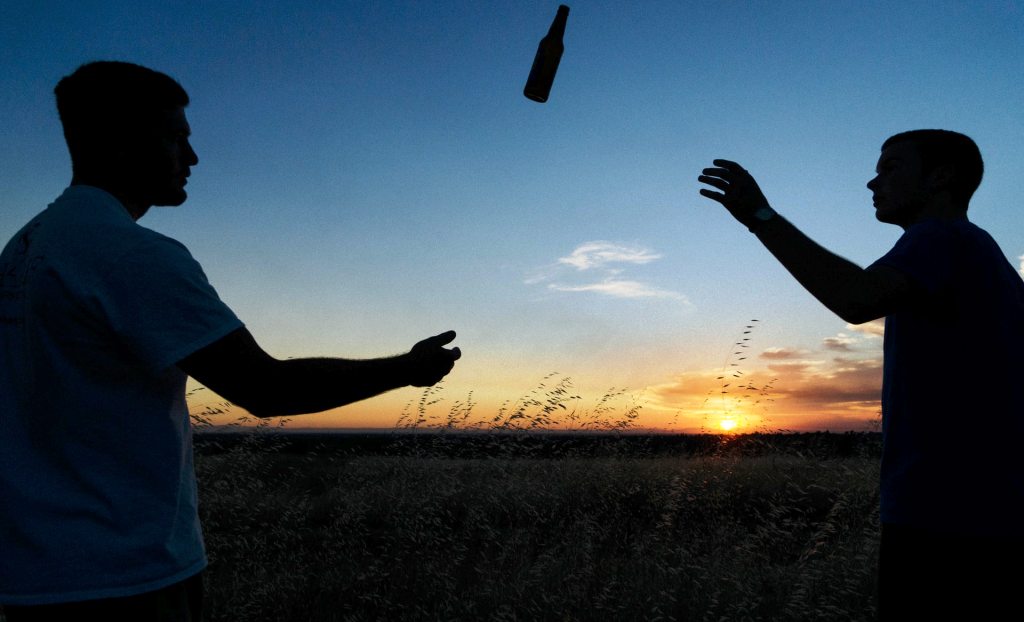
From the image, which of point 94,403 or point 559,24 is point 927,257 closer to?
point 94,403

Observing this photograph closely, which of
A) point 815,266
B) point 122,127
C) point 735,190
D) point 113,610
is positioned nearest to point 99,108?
point 122,127

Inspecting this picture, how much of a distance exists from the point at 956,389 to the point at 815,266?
595 millimetres

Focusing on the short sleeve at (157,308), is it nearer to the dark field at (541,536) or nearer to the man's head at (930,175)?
the man's head at (930,175)

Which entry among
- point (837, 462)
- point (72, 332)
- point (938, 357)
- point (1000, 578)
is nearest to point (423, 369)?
point (72, 332)

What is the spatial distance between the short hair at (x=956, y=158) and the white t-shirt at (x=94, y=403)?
241cm

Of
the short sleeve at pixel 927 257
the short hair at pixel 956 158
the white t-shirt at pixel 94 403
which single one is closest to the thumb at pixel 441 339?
the white t-shirt at pixel 94 403

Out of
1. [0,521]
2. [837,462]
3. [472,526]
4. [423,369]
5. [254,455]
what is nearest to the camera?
[0,521]

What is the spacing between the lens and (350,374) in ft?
5.37

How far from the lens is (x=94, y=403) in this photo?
143cm

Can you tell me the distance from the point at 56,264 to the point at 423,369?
84cm

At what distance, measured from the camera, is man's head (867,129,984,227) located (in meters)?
2.43

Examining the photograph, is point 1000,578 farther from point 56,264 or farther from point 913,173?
point 56,264

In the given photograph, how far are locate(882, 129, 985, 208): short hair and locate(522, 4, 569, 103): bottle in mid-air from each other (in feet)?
5.97

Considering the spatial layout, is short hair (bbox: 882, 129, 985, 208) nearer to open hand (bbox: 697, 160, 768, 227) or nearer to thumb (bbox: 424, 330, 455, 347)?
open hand (bbox: 697, 160, 768, 227)
